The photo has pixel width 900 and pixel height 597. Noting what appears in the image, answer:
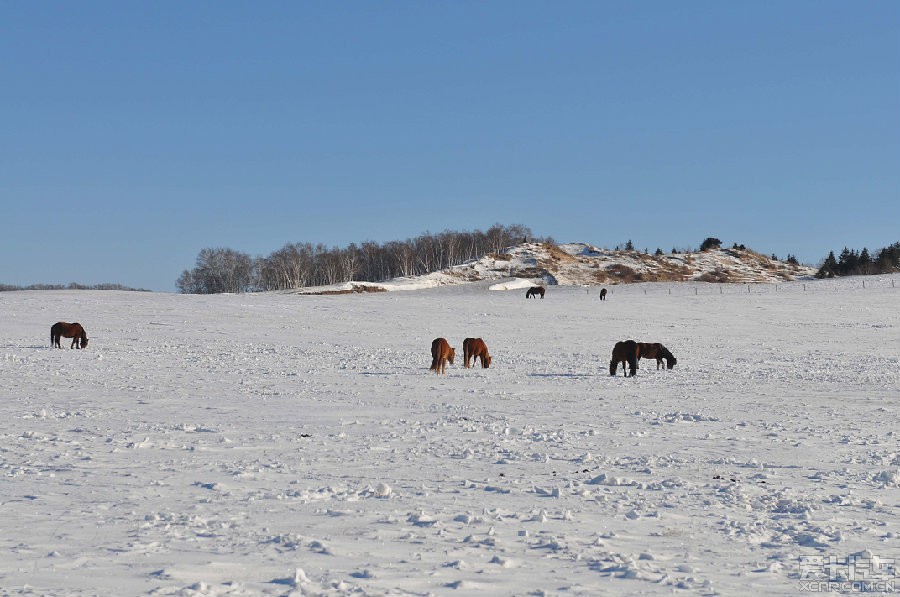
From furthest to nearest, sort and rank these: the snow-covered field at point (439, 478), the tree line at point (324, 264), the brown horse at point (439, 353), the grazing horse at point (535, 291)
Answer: the tree line at point (324, 264) → the grazing horse at point (535, 291) → the brown horse at point (439, 353) → the snow-covered field at point (439, 478)

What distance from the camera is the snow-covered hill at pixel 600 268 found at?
118 meters

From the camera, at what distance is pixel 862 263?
13375cm

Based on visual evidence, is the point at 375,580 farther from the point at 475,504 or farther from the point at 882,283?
the point at 882,283

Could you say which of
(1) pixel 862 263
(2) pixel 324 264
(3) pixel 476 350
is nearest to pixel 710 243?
(1) pixel 862 263

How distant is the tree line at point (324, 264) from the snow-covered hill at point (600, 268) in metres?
15.8

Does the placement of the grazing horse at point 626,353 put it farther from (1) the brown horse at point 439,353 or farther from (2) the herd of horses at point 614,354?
(1) the brown horse at point 439,353

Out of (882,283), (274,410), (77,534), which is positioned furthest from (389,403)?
(882,283)

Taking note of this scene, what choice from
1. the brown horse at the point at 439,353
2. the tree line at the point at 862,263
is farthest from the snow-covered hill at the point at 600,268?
the brown horse at the point at 439,353

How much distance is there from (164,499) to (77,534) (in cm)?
133

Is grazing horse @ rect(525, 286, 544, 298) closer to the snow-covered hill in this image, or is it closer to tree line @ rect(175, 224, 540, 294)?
the snow-covered hill

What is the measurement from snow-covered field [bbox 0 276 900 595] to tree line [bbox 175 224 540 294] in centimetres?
11905

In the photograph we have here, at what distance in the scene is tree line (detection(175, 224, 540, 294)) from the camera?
144500 millimetres

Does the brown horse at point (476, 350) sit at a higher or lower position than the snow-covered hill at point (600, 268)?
lower

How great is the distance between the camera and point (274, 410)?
15.4 meters
